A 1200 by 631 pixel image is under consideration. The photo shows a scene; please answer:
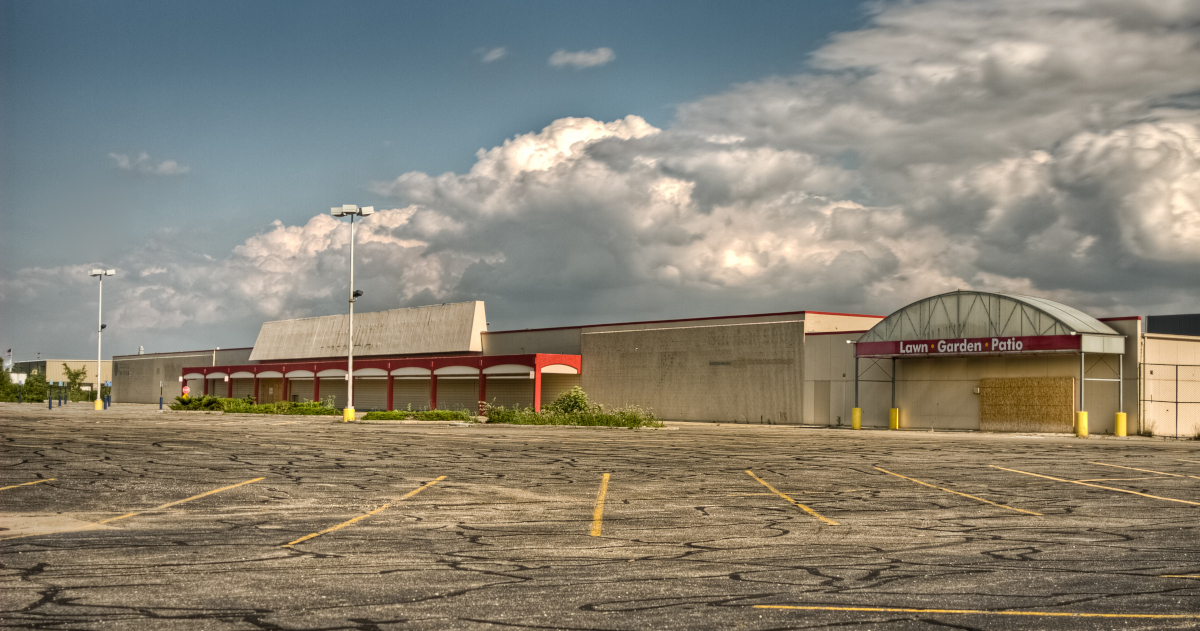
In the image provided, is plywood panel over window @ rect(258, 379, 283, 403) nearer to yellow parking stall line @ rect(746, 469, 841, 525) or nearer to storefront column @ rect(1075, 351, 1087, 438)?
storefront column @ rect(1075, 351, 1087, 438)

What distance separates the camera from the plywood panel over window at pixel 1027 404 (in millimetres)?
36750

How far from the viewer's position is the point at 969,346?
3838 cm

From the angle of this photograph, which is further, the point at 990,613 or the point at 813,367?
the point at 813,367

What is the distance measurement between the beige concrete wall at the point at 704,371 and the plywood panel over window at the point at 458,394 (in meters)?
7.41

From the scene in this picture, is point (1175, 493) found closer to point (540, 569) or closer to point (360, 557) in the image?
point (540, 569)

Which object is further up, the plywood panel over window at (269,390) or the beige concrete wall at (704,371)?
the beige concrete wall at (704,371)

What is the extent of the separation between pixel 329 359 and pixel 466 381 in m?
19.6

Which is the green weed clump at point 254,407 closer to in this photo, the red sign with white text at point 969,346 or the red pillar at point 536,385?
the red pillar at point 536,385

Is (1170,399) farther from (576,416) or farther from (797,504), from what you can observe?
(797,504)

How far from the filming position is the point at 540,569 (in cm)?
960

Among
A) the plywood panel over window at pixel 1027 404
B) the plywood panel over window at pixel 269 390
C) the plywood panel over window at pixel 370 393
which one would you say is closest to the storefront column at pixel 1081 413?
the plywood panel over window at pixel 1027 404

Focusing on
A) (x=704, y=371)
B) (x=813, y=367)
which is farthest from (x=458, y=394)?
(x=813, y=367)

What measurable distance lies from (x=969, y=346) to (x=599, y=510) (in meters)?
28.6

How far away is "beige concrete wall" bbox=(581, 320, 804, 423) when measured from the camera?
45.5 meters
